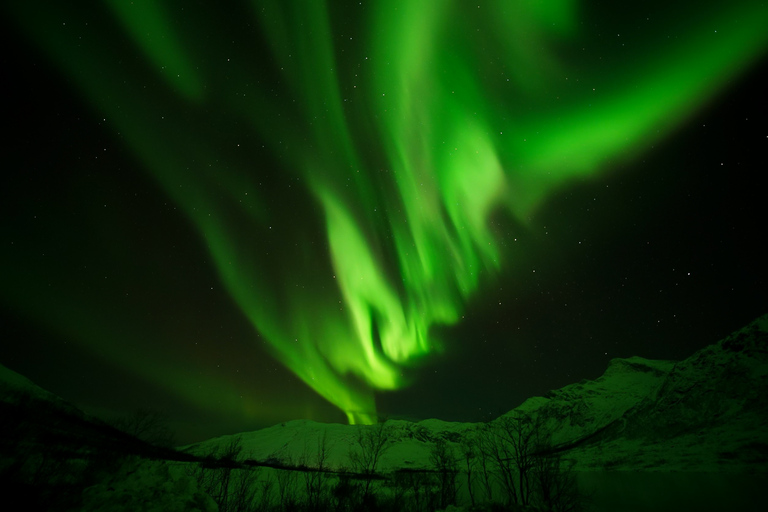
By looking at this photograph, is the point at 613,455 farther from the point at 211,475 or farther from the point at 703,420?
the point at 211,475

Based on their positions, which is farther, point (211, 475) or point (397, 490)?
point (397, 490)

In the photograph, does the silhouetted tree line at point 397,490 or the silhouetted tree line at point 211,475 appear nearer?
the silhouetted tree line at point 211,475

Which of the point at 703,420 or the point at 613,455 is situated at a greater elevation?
the point at 703,420

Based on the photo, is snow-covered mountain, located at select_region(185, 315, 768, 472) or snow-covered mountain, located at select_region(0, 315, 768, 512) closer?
snow-covered mountain, located at select_region(0, 315, 768, 512)

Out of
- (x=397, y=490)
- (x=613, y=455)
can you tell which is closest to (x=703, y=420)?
(x=613, y=455)

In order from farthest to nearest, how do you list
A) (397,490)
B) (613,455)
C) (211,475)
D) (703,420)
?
(613,455) < (703,420) < (397,490) < (211,475)

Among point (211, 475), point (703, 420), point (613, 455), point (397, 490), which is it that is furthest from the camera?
point (613, 455)

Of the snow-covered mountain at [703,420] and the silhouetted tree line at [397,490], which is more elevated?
the snow-covered mountain at [703,420]

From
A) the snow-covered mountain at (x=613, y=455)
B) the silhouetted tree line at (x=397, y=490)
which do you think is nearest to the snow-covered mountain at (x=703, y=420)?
the snow-covered mountain at (x=613, y=455)

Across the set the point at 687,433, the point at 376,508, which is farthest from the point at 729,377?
the point at 376,508

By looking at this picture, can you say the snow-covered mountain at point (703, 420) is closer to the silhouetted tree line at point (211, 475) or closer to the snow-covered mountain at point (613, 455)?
the snow-covered mountain at point (613, 455)

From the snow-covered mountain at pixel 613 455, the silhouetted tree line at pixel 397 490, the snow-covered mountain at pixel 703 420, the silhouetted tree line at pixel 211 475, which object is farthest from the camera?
the snow-covered mountain at pixel 703 420

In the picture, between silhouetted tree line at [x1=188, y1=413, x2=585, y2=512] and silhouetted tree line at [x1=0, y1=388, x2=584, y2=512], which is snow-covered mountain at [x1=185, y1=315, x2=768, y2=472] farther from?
silhouetted tree line at [x1=0, y1=388, x2=584, y2=512]

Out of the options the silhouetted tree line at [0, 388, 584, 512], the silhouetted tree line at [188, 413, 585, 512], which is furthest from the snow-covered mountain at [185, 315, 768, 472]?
the silhouetted tree line at [0, 388, 584, 512]
